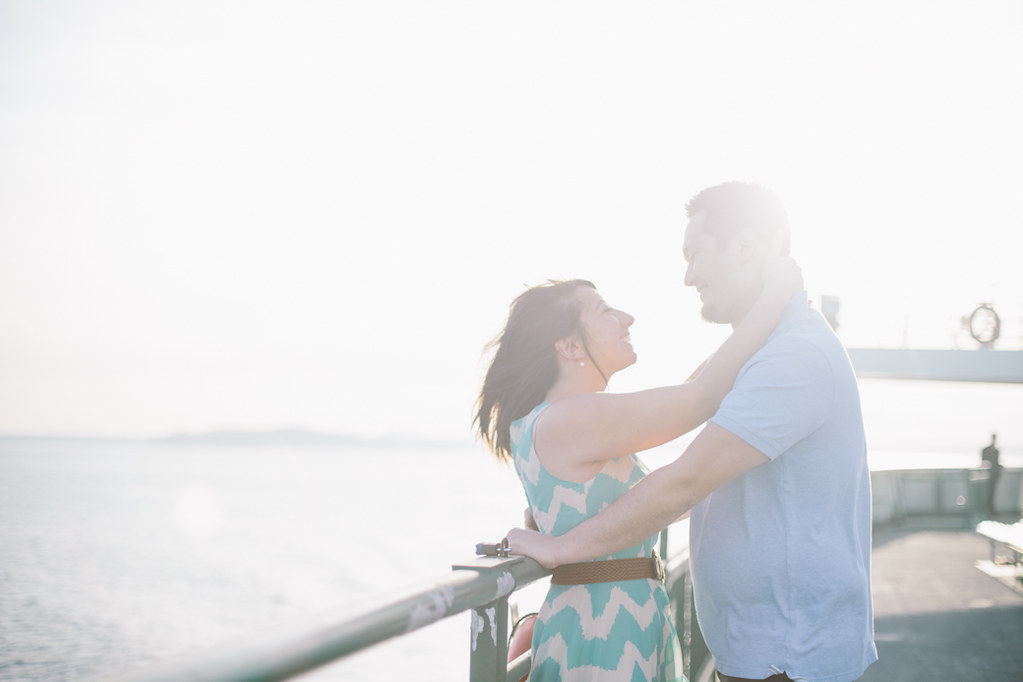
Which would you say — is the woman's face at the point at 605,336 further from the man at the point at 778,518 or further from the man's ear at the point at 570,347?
the man at the point at 778,518

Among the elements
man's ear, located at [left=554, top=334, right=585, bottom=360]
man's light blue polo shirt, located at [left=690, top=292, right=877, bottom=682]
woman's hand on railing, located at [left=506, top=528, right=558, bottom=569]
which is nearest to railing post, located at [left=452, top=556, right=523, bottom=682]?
woman's hand on railing, located at [left=506, top=528, right=558, bottom=569]

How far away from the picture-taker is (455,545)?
3925cm

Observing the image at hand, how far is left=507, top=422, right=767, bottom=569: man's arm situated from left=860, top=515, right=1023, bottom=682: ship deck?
14.3 ft

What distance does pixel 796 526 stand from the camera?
1786 millimetres

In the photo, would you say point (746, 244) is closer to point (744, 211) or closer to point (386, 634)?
point (744, 211)

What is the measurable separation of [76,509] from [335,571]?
36.7 meters

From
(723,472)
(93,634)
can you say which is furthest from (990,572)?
(93,634)

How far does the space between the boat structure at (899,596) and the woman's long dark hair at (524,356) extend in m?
0.52

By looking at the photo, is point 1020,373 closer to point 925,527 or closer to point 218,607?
point 925,527

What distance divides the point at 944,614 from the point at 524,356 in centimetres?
729

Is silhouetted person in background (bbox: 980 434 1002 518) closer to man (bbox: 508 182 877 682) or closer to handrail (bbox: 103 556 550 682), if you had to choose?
man (bbox: 508 182 877 682)

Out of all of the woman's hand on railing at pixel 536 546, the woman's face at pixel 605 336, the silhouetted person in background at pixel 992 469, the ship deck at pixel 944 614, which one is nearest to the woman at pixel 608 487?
the woman's hand on railing at pixel 536 546

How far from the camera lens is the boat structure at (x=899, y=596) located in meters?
0.91

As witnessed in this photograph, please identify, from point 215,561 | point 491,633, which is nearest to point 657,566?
point 491,633
